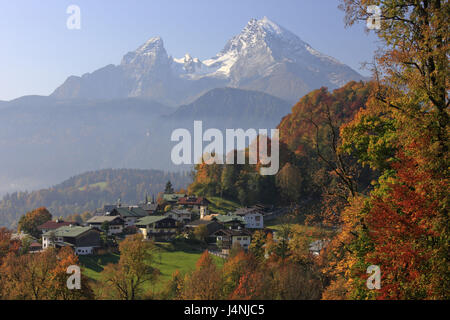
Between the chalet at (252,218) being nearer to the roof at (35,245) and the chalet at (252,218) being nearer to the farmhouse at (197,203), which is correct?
the farmhouse at (197,203)

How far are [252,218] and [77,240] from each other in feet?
106

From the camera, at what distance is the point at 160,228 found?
78.6m

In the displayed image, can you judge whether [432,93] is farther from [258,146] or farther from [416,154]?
[258,146]

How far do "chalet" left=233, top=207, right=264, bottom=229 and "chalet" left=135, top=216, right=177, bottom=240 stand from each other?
44.7 ft

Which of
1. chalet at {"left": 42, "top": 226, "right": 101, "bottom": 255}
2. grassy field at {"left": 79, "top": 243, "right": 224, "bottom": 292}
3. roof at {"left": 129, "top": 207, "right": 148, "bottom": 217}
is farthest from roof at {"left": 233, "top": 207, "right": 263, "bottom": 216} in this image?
chalet at {"left": 42, "top": 226, "right": 101, "bottom": 255}

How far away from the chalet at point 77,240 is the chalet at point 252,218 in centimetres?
2762

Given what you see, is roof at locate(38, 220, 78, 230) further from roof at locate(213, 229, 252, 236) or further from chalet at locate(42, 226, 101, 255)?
roof at locate(213, 229, 252, 236)

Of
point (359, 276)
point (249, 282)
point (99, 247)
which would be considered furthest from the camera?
point (99, 247)

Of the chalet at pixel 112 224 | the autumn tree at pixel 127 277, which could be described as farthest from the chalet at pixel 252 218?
the autumn tree at pixel 127 277

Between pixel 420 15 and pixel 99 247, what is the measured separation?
6344 cm

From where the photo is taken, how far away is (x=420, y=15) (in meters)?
13.0

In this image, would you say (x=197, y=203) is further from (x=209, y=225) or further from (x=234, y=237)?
(x=234, y=237)

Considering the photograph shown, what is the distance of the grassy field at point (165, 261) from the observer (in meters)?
52.3
